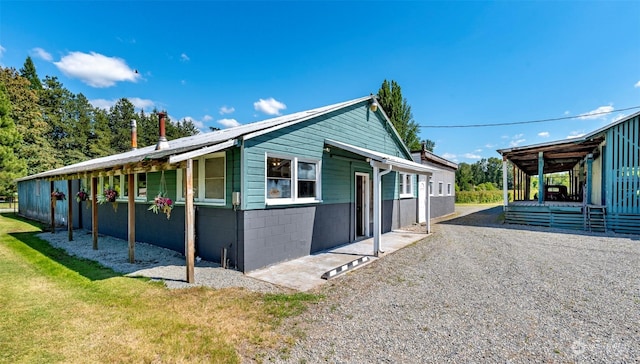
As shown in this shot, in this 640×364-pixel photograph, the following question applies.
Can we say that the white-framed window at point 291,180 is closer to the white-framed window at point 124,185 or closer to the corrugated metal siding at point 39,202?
the white-framed window at point 124,185

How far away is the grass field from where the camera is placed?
282 cm

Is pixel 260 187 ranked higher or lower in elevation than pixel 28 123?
lower

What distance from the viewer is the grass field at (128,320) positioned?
282 centimetres

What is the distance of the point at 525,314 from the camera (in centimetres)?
375

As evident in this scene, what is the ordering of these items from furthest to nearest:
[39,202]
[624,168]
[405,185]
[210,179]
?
[39,202]
[405,185]
[624,168]
[210,179]

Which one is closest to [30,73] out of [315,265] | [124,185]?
[124,185]

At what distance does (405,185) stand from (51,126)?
48.2m

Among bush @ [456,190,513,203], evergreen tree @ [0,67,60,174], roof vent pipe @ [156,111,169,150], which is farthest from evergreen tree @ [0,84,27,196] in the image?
bush @ [456,190,513,203]

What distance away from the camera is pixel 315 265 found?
20.3ft

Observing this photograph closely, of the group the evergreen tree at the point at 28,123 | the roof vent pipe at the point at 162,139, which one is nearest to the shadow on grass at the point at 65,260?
the roof vent pipe at the point at 162,139

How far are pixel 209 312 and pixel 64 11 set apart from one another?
13547 mm

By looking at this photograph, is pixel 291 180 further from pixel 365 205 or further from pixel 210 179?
pixel 365 205

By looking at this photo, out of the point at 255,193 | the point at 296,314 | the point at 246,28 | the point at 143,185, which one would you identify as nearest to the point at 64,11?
the point at 246,28

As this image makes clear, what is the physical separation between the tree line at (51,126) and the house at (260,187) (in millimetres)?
22047
